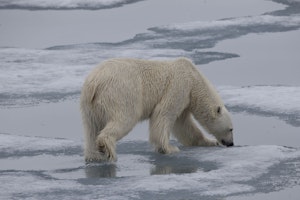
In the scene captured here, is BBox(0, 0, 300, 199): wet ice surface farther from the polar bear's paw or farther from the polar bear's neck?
the polar bear's neck

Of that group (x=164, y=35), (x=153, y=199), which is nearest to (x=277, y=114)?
(x=153, y=199)

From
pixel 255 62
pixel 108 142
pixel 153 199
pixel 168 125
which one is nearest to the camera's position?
pixel 153 199

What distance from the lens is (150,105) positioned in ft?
27.0

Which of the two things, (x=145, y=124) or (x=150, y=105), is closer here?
(x=150, y=105)

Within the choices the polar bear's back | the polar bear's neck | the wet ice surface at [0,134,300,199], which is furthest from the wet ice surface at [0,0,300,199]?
the polar bear's back

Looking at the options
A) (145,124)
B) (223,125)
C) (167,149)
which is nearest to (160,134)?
(167,149)

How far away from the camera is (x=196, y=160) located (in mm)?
7922

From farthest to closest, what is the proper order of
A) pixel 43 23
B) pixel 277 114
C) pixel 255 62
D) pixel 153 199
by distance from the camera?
1. pixel 43 23
2. pixel 255 62
3. pixel 277 114
4. pixel 153 199

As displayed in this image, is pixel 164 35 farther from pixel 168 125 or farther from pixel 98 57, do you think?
pixel 168 125

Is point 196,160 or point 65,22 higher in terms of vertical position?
point 65,22

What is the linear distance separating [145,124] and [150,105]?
1650 millimetres

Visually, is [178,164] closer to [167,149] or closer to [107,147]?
[167,149]

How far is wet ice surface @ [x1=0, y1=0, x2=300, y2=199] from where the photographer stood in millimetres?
6945

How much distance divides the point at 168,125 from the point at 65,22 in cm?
749
